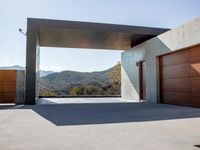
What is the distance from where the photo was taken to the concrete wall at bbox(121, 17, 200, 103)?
10.6 meters

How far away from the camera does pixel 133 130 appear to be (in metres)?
5.21

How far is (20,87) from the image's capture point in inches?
548

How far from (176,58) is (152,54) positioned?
2.24 meters

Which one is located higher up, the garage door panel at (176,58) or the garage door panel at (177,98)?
the garage door panel at (176,58)

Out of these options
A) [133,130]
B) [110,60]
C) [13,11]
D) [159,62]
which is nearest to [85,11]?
[13,11]

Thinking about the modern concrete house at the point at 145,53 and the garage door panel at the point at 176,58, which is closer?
the modern concrete house at the point at 145,53

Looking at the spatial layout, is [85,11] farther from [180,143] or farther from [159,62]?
[180,143]

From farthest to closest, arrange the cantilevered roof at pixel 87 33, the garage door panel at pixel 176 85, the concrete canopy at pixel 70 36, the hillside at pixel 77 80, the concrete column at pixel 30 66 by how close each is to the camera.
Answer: the hillside at pixel 77 80
the cantilevered roof at pixel 87 33
the concrete canopy at pixel 70 36
the concrete column at pixel 30 66
the garage door panel at pixel 176 85

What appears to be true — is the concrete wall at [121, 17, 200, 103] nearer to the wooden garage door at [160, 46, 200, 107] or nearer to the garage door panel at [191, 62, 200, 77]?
the wooden garage door at [160, 46, 200, 107]

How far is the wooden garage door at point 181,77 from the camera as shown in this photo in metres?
10.5

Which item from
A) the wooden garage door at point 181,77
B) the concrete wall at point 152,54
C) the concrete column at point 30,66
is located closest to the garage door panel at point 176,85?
the wooden garage door at point 181,77

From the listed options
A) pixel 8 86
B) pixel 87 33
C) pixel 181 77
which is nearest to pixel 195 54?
pixel 181 77

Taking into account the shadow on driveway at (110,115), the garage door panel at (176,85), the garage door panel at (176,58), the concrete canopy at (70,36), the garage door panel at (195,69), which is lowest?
the shadow on driveway at (110,115)

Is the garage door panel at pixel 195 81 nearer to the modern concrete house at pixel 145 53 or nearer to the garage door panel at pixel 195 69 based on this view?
the modern concrete house at pixel 145 53
